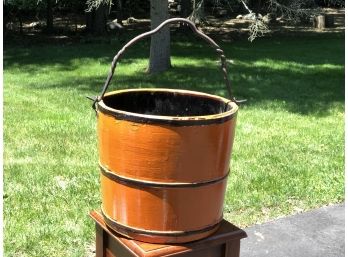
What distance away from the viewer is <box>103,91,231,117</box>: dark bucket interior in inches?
105

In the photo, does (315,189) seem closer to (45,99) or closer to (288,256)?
(288,256)

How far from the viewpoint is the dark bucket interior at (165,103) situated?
266cm

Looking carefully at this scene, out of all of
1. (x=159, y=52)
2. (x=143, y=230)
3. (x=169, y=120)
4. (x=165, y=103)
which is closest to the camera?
(x=169, y=120)

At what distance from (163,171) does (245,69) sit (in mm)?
8772

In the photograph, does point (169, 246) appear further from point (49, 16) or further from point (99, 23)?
point (49, 16)

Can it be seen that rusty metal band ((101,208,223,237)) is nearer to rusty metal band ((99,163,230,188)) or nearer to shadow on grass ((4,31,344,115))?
rusty metal band ((99,163,230,188))

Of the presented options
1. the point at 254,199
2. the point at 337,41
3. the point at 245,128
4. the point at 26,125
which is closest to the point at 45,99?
the point at 26,125

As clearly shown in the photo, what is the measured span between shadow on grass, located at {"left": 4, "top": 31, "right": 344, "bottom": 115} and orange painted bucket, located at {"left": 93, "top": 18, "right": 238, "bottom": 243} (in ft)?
16.8

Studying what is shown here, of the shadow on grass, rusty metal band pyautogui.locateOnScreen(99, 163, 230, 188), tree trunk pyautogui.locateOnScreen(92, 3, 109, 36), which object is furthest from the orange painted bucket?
tree trunk pyautogui.locateOnScreen(92, 3, 109, 36)

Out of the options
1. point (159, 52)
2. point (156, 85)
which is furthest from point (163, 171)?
point (159, 52)

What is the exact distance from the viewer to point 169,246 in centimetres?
230

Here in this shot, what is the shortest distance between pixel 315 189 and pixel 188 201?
93.9 inches

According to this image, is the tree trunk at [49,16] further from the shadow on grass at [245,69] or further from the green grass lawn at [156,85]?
the green grass lawn at [156,85]

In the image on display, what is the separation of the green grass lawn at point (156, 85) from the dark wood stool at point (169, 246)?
0.82 m
